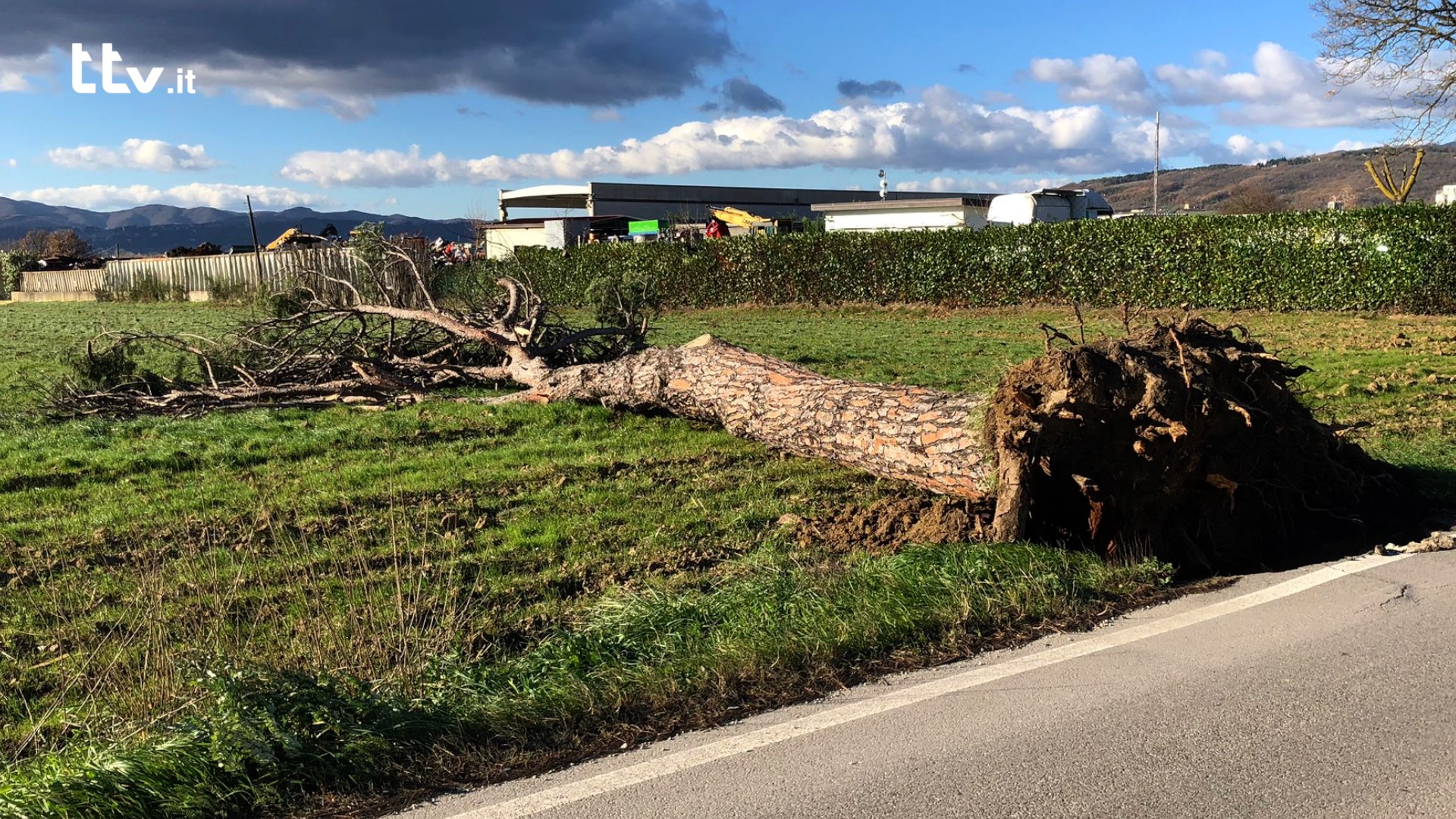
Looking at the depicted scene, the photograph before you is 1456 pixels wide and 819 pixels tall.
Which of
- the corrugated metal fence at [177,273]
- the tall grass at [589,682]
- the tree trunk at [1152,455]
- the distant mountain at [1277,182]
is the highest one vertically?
the distant mountain at [1277,182]

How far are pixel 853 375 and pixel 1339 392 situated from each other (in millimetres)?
5718

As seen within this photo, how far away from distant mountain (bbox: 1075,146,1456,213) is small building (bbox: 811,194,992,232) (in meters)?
63.7

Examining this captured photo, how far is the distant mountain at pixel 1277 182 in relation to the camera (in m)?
107

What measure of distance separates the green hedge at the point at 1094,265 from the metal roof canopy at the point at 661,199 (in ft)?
81.1

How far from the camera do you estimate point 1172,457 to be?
6.45 metres

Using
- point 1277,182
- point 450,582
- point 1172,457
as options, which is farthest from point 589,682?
point 1277,182

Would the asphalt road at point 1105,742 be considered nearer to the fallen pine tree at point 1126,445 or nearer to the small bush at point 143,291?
the fallen pine tree at point 1126,445

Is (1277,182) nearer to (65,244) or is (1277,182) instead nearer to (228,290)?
(228,290)

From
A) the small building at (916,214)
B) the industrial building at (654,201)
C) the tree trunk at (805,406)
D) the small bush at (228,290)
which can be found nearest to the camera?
the tree trunk at (805,406)

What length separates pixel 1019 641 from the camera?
16.7 ft

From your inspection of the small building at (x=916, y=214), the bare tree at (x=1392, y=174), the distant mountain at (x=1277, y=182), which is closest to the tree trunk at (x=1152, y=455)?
the bare tree at (x=1392, y=174)

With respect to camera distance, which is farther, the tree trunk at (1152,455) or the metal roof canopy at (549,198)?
the metal roof canopy at (549,198)

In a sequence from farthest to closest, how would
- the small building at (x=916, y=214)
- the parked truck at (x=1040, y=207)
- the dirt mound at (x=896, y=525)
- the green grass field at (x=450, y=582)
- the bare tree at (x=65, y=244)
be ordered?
the bare tree at (x=65, y=244) → the small building at (x=916, y=214) → the parked truck at (x=1040, y=207) → the dirt mound at (x=896, y=525) → the green grass field at (x=450, y=582)

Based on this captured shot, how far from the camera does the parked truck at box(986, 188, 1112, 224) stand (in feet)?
121
